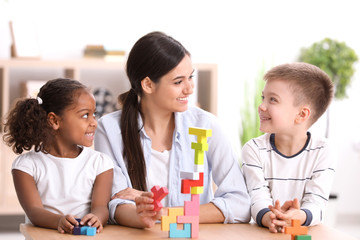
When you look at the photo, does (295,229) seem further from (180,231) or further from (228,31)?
(228,31)

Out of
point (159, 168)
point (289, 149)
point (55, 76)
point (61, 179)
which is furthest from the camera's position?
point (55, 76)

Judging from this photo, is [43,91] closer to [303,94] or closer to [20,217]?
[303,94]

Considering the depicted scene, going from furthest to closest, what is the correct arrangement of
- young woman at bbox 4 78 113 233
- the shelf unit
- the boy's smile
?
the shelf unit, the boy's smile, young woman at bbox 4 78 113 233

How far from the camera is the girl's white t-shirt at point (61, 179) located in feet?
6.48

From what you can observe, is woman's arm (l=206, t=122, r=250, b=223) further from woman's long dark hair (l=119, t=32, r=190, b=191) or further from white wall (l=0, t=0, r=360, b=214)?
white wall (l=0, t=0, r=360, b=214)

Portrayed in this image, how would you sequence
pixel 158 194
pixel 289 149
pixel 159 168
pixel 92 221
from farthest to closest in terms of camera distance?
pixel 159 168 → pixel 289 149 → pixel 92 221 → pixel 158 194

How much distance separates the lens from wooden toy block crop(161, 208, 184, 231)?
1.71m

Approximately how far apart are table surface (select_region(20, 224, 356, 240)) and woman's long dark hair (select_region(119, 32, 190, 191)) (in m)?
0.27

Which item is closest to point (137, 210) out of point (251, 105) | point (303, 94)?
point (303, 94)

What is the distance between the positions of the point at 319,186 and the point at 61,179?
0.83 meters

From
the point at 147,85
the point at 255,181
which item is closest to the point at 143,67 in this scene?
the point at 147,85

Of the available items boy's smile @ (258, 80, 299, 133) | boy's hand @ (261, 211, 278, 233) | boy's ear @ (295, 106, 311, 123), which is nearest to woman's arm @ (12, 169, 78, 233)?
boy's hand @ (261, 211, 278, 233)

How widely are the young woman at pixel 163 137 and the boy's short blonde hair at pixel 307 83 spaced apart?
0.29m

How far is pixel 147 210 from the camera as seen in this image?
1765mm
